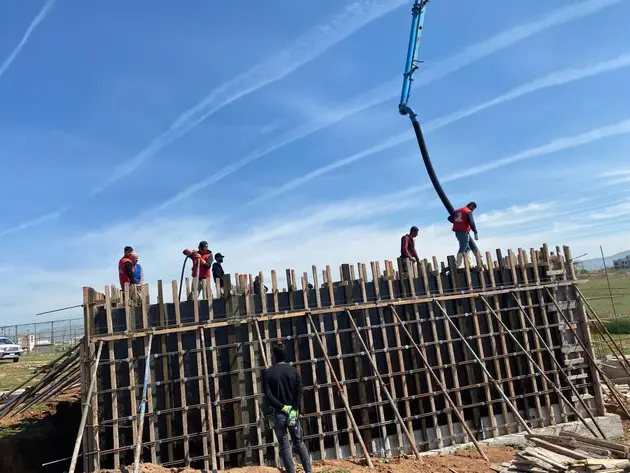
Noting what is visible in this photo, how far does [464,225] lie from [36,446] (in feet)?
39.9

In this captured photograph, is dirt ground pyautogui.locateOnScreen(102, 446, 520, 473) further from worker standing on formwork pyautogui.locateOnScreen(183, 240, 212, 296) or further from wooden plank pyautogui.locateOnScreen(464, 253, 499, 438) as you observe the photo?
worker standing on formwork pyautogui.locateOnScreen(183, 240, 212, 296)

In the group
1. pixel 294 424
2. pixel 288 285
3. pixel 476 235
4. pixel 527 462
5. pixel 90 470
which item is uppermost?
pixel 476 235

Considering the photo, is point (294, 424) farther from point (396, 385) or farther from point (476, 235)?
point (476, 235)

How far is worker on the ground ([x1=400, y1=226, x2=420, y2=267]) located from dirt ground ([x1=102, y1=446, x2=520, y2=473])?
4838mm

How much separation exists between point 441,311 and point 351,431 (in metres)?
3.37

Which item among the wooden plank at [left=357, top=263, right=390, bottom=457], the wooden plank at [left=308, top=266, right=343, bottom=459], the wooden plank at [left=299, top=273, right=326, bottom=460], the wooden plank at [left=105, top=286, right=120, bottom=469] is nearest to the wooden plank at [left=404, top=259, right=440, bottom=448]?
the wooden plank at [left=357, top=263, right=390, bottom=457]

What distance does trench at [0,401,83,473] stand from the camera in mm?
10797

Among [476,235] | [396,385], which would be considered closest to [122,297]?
[396,385]

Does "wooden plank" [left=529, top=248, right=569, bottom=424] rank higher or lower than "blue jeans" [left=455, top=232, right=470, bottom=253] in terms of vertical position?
lower

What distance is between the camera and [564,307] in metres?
12.0

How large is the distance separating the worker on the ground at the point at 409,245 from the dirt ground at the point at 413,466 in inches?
190

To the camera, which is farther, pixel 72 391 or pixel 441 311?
pixel 72 391

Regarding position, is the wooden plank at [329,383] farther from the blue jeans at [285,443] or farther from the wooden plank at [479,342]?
the wooden plank at [479,342]

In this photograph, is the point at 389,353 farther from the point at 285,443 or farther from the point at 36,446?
the point at 36,446
